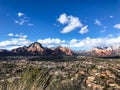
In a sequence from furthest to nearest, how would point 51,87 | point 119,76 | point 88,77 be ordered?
point 119,76
point 88,77
point 51,87

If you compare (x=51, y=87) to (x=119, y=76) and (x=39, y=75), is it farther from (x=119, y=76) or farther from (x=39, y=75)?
(x=119, y=76)

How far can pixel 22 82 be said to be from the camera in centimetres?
637

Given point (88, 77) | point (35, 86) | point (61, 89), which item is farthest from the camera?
point (88, 77)

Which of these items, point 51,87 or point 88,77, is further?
point 88,77

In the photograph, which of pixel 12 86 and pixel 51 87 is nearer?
pixel 12 86

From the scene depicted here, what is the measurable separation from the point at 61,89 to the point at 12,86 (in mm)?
2088

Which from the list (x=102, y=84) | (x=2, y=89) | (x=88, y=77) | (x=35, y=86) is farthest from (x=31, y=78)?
(x=88, y=77)

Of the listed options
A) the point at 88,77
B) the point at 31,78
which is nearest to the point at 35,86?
the point at 31,78

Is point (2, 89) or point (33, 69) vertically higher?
point (33, 69)

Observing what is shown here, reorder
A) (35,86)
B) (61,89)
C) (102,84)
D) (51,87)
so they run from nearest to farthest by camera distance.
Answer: (35,86)
(51,87)
(61,89)
(102,84)

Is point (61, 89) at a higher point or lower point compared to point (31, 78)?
lower

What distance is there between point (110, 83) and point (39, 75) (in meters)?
11.0

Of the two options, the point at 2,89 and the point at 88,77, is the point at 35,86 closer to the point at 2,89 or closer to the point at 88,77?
the point at 2,89

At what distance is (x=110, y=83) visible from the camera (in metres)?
16.6
